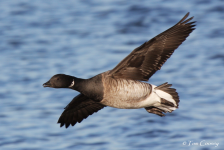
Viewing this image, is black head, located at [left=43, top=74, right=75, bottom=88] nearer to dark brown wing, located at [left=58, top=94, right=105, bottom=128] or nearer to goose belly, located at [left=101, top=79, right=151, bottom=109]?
goose belly, located at [left=101, top=79, right=151, bottom=109]

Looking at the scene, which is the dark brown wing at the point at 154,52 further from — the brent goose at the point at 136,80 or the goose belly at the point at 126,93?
the goose belly at the point at 126,93

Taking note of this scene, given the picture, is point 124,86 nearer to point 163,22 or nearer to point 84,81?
point 84,81

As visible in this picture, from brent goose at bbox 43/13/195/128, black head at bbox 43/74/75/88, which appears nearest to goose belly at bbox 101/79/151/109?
brent goose at bbox 43/13/195/128

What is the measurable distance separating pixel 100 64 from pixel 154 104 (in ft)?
22.0

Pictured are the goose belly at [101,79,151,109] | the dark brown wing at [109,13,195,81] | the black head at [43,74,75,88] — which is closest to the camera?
the dark brown wing at [109,13,195,81]

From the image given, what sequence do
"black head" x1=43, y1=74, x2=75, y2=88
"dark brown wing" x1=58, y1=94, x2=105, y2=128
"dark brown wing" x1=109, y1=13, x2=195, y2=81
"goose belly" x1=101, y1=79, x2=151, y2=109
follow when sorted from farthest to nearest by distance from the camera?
"dark brown wing" x1=58, y1=94, x2=105, y2=128, "goose belly" x1=101, y1=79, x2=151, y2=109, "black head" x1=43, y1=74, x2=75, y2=88, "dark brown wing" x1=109, y1=13, x2=195, y2=81

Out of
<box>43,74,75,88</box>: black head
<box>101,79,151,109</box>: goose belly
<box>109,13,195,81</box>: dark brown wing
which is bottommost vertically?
<box>101,79,151,109</box>: goose belly

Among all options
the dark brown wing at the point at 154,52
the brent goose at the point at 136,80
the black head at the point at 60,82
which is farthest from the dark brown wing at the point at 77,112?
the dark brown wing at the point at 154,52

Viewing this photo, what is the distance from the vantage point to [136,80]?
782cm

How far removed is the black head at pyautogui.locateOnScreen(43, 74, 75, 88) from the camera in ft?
24.7

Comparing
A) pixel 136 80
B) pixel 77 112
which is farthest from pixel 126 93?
pixel 77 112

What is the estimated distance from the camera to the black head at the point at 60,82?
297 inches

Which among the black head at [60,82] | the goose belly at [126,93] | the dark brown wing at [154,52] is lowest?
the goose belly at [126,93]

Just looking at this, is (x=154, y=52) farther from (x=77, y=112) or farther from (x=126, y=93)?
(x=77, y=112)
